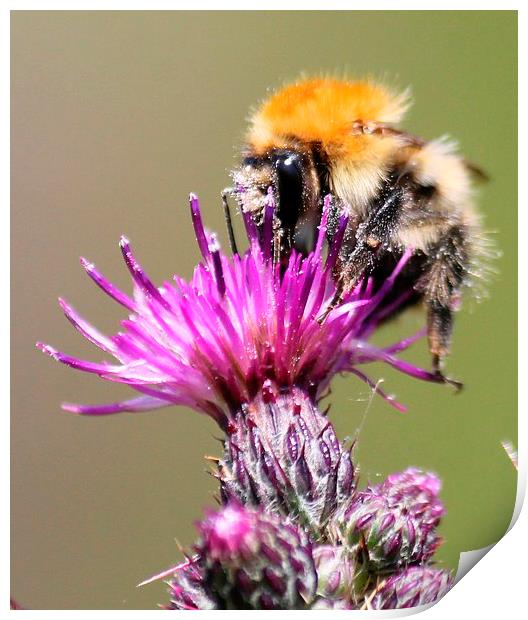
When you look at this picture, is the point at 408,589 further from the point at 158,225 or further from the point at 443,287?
the point at 158,225

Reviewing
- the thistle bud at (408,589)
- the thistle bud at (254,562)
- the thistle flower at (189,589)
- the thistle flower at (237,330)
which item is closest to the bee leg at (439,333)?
the thistle flower at (237,330)

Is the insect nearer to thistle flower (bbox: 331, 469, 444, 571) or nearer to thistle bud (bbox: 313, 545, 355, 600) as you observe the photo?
thistle flower (bbox: 331, 469, 444, 571)

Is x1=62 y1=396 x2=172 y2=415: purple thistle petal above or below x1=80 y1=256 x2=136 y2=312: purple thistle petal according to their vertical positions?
below

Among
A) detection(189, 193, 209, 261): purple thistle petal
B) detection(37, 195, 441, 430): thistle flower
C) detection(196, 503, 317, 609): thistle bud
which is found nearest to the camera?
detection(196, 503, 317, 609): thistle bud

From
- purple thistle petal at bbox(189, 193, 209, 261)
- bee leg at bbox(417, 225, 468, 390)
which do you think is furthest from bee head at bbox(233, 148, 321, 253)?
Result: bee leg at bbox(417, 225, 468, 390)

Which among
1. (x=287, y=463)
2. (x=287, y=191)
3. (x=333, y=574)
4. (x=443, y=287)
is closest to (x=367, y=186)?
(x=287, y=191)
